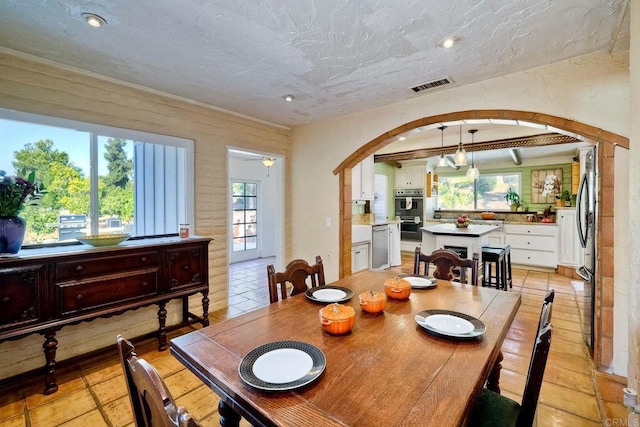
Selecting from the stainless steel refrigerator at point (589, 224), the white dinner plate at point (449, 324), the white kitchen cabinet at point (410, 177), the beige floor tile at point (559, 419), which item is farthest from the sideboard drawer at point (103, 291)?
the white kitchen cabinet at point (410, 177)

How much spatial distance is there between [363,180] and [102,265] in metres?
3.91

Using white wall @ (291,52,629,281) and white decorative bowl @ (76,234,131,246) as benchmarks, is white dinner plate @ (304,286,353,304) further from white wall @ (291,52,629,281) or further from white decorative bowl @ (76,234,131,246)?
white wall @ (291,52,629,281)

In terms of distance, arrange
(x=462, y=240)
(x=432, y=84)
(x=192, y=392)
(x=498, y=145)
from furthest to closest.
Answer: (x=498, y=145)
(x=462, y=240)
(x=432, y=84)
(x=192, y=392)

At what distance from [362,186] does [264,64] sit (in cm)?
312

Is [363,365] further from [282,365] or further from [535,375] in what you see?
[535,375]

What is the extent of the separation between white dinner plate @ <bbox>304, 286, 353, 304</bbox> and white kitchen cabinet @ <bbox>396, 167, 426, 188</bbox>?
19.5 feet

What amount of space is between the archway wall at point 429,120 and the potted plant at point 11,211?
9.31 ft

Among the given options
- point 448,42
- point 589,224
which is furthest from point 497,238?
point 448,42

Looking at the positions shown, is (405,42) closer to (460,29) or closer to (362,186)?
(460,29)

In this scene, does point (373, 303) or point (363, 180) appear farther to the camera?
point (363, 180)

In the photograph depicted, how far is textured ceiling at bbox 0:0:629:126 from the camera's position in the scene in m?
1.67

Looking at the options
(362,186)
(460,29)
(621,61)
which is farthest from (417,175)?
(460,29)

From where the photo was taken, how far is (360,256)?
4.98m

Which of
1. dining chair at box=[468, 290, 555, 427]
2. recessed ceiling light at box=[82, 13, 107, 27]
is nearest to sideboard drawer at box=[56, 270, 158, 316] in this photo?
recessed ceiling light at box=[82, 13, 107, 27]
